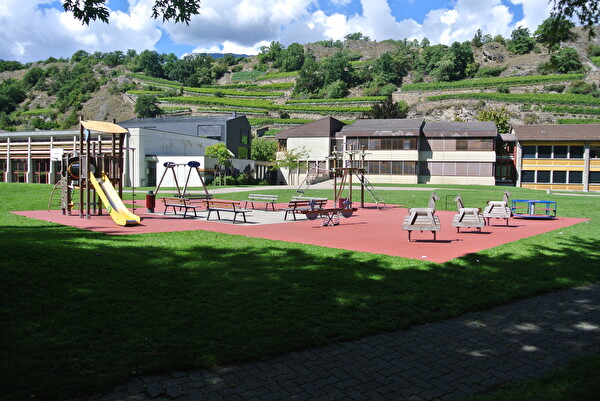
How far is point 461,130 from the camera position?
2325 inches

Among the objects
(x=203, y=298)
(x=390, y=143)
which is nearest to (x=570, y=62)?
(x=390, y=143)

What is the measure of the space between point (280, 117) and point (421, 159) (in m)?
45.1

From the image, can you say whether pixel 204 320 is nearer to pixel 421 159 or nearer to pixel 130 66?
pixel 421 159

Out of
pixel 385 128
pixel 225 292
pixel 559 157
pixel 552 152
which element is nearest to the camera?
pixel 225 292

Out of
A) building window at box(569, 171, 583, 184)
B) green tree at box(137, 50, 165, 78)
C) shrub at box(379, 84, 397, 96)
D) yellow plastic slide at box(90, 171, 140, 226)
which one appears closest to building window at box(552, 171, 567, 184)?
building window at box(569, 171, 583, 184)

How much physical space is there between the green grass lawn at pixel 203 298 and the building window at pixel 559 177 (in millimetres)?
52696

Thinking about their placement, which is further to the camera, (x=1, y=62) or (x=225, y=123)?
(x=1, y=62)

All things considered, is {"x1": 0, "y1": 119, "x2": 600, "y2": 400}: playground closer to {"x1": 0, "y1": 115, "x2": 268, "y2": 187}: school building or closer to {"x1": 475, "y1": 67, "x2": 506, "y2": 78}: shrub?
{"x1": 0, "y1": 115, "x2": 268, "y2": 187}: school building

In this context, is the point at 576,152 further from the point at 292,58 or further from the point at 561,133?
the point at 292,58

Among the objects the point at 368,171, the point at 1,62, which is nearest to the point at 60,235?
the point at 368,171

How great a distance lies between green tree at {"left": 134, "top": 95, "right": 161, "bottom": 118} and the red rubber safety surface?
91774mm

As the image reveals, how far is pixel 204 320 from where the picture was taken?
19.4 ft

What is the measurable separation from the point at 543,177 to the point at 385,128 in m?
20.2

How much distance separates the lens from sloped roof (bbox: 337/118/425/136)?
59.6 m
